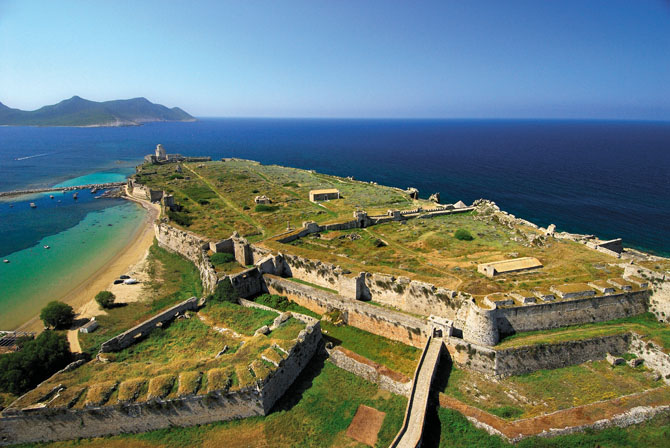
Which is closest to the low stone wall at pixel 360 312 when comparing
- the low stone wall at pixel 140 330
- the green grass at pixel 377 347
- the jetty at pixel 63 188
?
the green grass at pixel 377 347

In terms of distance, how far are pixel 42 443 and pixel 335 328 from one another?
18.1m

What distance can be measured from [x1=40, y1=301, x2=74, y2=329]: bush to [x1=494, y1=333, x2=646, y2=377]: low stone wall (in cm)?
3370

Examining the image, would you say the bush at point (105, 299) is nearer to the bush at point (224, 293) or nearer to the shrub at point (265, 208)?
the bush at point (224, 293)

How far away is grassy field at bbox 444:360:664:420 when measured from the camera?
1909cm

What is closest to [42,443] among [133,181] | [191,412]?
[191,412]

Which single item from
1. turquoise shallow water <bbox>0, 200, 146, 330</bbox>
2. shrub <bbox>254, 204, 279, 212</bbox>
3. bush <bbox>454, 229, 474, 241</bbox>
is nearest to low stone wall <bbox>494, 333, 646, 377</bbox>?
bush <bbox>454, 229, 474, 241</bbox>

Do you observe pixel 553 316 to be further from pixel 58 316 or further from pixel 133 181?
pixel 133 181

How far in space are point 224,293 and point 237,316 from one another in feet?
9.81

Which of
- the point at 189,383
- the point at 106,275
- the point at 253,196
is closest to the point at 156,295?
the point at 106,275

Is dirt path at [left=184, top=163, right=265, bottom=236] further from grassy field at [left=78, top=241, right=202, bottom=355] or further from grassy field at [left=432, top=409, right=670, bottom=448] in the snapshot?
grassy field at [left=432, top=409, right=670, bottom=448]

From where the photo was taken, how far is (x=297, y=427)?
58.3 feet

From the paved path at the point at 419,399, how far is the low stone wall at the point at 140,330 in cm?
1878

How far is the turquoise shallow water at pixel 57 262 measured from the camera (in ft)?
108

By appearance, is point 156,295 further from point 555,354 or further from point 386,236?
point 555,354
